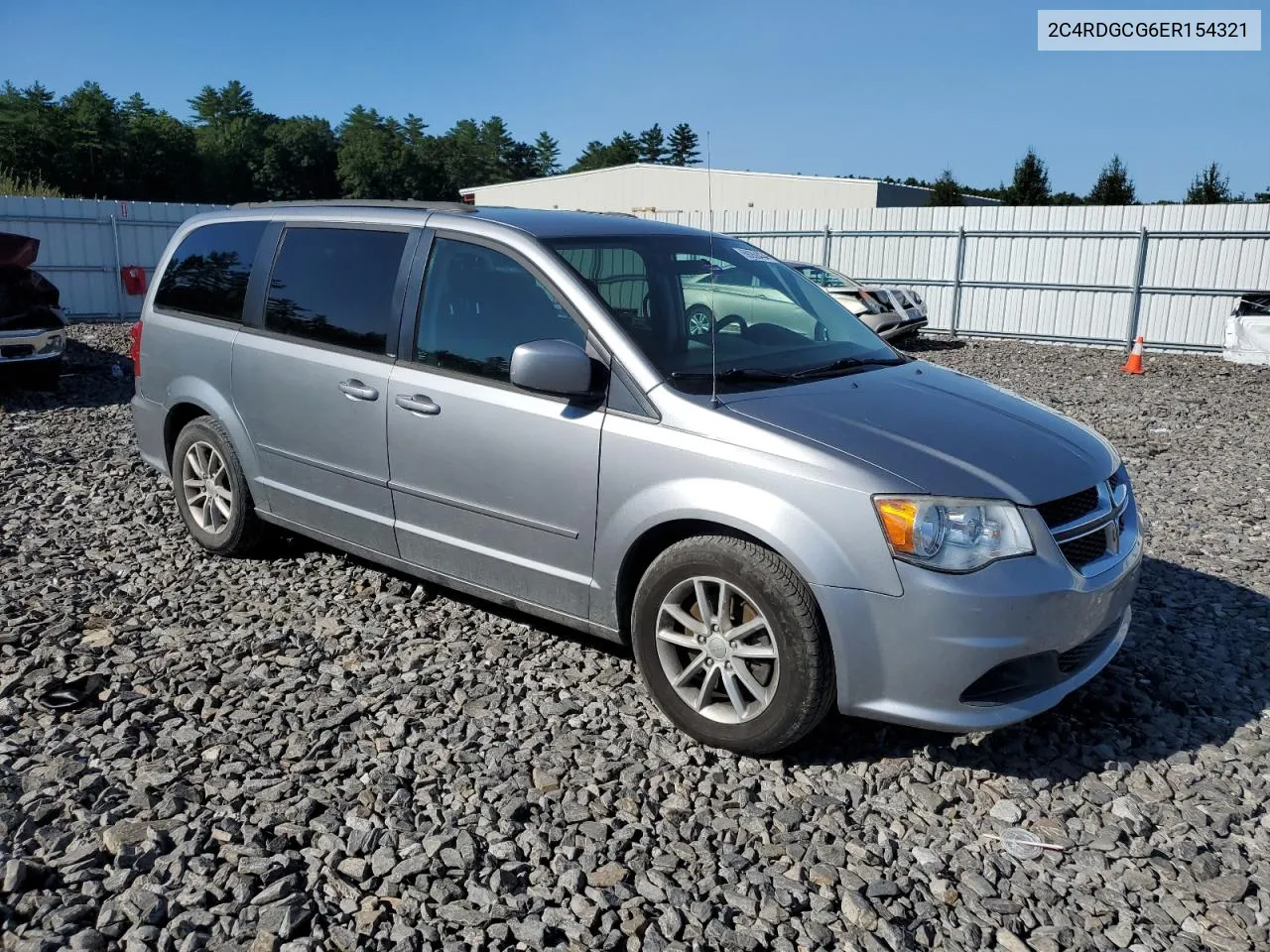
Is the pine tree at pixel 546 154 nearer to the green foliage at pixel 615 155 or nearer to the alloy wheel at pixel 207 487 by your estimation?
the green foliage at pixel 615 155

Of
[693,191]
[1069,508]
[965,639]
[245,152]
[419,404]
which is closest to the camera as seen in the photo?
Result: [965,639]

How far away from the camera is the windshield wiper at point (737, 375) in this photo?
3.72 metres

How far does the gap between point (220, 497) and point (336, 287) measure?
5.11 ft

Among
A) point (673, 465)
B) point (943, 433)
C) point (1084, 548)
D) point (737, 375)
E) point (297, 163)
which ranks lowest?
point (1084, 548)

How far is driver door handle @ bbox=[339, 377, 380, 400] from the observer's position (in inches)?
173

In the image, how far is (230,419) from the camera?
5207 millimetres

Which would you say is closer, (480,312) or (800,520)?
(800,520)

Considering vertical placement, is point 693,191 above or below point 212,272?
above

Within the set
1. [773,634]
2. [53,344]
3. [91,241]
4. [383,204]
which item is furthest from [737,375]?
[91,241]

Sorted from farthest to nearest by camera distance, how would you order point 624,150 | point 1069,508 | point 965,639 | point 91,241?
point 624,150, point 91,241, point 1069,508, point 965,639

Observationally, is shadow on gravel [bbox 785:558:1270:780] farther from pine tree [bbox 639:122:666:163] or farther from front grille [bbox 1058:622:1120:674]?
pine tree [bbox 639:122:666:163]

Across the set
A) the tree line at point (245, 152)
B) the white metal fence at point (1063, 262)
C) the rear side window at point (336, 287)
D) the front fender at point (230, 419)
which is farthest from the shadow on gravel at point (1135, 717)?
the tree line at point (245, 152)

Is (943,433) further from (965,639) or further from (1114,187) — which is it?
(1114,187)

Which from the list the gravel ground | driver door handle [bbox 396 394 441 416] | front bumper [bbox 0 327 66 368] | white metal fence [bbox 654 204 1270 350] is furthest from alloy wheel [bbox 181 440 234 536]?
white metal fence [bbox 654 204 1270 350]
